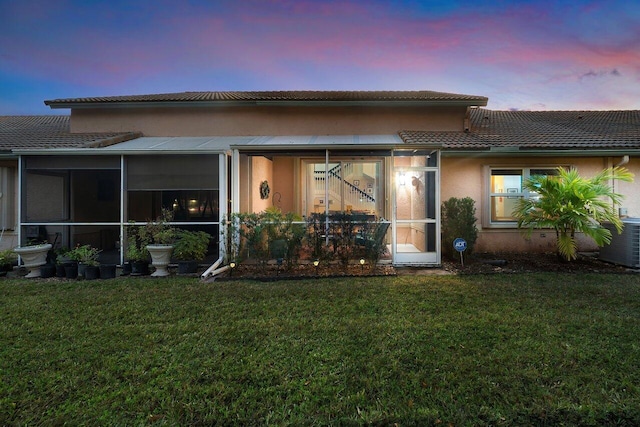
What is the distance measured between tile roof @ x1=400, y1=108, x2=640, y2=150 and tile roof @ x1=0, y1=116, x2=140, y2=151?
9.58 m

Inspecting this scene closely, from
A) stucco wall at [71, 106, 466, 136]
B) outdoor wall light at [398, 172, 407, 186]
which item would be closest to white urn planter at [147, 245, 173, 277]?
stucco wall at [71, 106, 466, 136]

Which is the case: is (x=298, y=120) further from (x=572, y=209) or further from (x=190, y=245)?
→ (x=572, y=209)

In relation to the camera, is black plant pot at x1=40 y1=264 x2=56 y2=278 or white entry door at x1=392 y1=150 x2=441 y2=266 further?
white entry door at x1=392 y1=150 x2=441 y2=266

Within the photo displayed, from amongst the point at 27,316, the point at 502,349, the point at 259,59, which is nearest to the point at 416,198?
the point at 502,349

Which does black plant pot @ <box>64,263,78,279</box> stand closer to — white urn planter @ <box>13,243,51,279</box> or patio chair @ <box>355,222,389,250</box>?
white urn planter @ <box>13,243,51,279</box>

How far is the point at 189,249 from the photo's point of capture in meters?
7.09

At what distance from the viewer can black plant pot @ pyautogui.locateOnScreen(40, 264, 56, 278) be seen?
674cm

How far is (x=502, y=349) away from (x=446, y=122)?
30.6 feet

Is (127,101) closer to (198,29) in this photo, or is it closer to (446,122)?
(198,29)

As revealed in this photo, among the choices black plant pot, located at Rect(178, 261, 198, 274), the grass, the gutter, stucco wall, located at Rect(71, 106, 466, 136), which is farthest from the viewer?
stucco wall, located at Rect(71, 106, 466, 136)

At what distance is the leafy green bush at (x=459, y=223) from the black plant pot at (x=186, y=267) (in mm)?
6575

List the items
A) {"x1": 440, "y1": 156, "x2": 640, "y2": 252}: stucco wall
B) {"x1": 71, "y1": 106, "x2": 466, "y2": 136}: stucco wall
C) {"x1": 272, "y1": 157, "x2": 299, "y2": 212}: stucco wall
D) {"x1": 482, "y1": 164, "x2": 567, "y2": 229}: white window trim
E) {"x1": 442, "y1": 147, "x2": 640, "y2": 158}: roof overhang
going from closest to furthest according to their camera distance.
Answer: {"x1": 442, "y1": 147, "x2": 640, "y2": 158}: roof overhang < {"x1": 440, "y1": 156, "x2": 640, "y2": 252}: stucco wall < {"x1": 482, "y1": 164, "x2": 567, "y2": 229}: white window trim < {"x1": 71, "y1": 106, "x2": 466, "y2": 136}: stucco wall < {"x1": 272, "y1": 157, "x2": 299, "y2": 212}: stucco wall

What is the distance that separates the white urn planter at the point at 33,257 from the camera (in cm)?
665

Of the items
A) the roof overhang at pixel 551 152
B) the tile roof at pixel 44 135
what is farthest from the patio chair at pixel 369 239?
the tile roof at pixel 44 135
